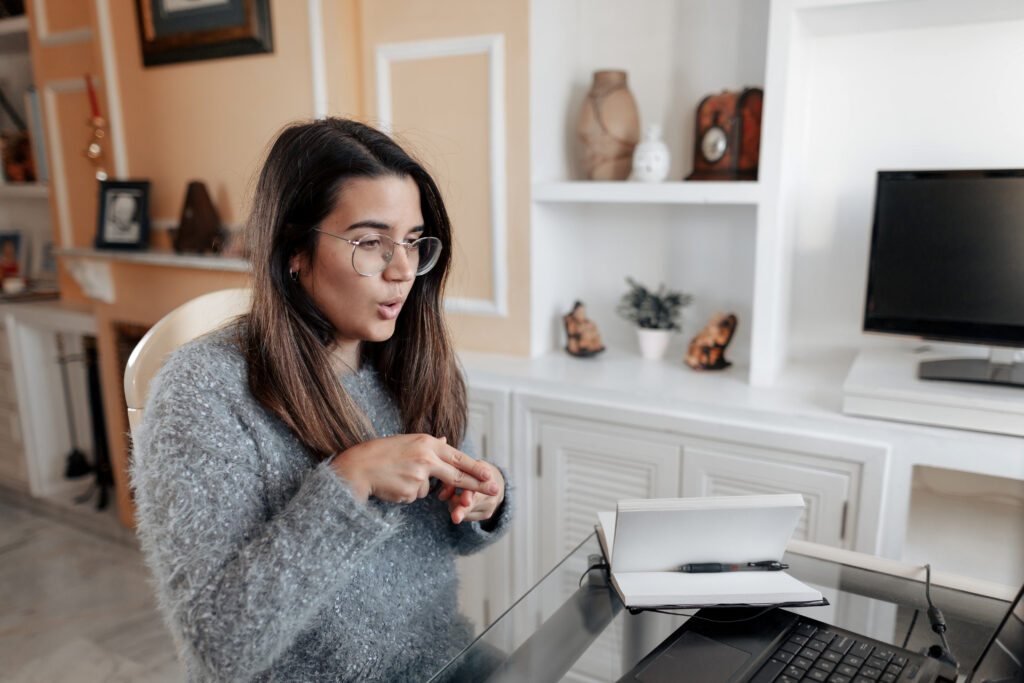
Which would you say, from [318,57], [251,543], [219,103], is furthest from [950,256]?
[219,103]

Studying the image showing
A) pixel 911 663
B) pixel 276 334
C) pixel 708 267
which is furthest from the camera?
pixel 708 267

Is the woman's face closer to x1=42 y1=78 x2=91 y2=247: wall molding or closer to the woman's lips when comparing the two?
the woman's lips

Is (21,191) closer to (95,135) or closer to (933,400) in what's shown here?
(95,135)

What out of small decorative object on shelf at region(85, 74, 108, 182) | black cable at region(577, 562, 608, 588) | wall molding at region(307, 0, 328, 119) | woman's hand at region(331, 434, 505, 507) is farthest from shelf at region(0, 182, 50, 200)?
black cable at region(577, 562, 608, 588)

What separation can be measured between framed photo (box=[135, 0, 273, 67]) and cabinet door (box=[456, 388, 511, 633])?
1.28 meters

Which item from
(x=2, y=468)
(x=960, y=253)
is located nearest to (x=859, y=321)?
(x=960, y=253)

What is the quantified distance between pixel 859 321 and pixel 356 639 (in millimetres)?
1498

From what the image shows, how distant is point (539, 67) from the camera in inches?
75.5

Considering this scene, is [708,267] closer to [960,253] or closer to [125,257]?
[960,253]

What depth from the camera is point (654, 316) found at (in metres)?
2.03

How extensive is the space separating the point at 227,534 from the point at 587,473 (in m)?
1.13

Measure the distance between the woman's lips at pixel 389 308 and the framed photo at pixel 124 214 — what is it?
1.89 meters

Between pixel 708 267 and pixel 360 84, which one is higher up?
pixel 360 84

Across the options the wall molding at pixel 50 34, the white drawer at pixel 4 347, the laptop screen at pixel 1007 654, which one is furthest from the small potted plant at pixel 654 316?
the white drawer at pixel 4 347
